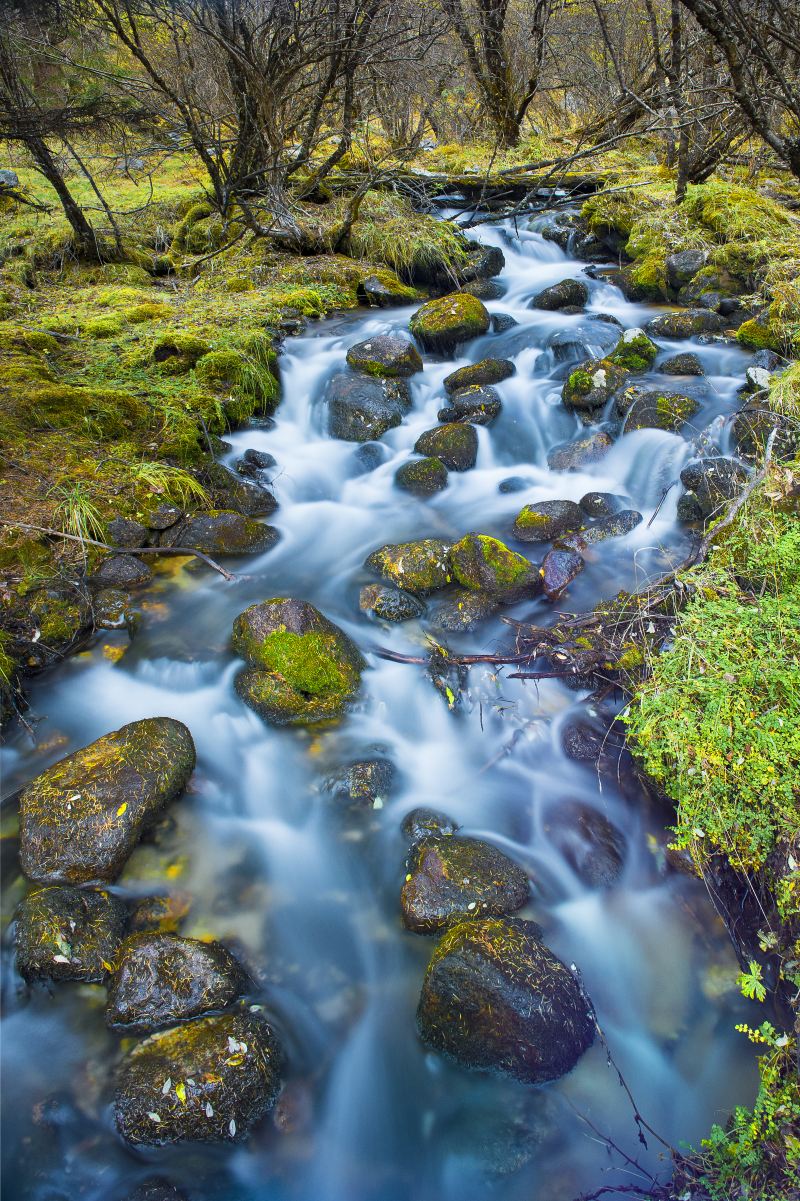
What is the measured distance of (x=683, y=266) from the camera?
862 centimetres

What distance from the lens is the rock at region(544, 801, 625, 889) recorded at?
327 centimetres

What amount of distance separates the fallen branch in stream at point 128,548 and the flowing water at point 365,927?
0.17 m

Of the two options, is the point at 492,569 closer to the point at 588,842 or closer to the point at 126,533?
the point at 588,842

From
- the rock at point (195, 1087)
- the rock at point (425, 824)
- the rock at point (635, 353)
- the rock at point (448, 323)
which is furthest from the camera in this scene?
the rock at point (448, 323)

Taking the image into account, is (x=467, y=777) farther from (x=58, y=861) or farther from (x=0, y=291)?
(x=0, y=291)

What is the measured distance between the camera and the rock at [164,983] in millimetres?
2588

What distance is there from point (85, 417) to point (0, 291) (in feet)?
14.2

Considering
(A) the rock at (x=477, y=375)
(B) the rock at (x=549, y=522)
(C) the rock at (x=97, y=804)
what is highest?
(A) the rock at (x=477, y=375)

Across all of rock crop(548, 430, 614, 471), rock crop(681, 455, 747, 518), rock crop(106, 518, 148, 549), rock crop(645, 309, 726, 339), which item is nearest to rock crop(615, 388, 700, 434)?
rock crop(548, 430, 614, 471)

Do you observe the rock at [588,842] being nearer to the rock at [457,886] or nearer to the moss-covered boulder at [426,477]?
the rock at [457,886]

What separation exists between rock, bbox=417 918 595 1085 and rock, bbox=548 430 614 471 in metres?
4.67

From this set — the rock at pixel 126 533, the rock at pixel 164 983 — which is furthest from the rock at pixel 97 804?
the rock at pixel 126 533

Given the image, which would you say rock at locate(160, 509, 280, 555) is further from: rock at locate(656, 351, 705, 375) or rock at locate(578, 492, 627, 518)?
rock at locate(656, 351, 705, 375)

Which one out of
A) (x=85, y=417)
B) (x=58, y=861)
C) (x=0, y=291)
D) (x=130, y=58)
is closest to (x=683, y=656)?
(x=58, y=861)
